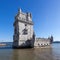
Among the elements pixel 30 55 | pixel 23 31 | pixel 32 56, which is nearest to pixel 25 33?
pixel 23 31

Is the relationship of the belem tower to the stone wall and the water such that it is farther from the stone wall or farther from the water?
the water

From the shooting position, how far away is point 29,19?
56000mm

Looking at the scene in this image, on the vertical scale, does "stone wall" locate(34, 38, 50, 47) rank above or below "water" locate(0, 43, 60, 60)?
above

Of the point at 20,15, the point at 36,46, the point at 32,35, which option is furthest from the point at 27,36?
the point at 20,15

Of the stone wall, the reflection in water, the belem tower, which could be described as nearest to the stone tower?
the belem tower

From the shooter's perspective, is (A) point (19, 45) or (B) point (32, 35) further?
(B) point (32, 35)

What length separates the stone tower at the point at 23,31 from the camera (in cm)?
5067

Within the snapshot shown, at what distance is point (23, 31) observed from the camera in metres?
51.8

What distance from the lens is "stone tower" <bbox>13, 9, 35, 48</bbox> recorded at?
50.7 m

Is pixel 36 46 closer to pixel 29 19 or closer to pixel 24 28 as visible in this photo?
pixel 24 28

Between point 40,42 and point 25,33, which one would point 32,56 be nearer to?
point 25,33

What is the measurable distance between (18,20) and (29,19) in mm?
6597

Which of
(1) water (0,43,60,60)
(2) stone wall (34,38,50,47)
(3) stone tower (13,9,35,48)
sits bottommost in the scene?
(1) water (0,43,60,60)

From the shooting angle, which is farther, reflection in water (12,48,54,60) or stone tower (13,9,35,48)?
stone tower (13,9,35,48)
